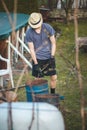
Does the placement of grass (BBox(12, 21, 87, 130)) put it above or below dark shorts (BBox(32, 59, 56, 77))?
below

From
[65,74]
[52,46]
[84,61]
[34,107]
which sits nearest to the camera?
[34,107]

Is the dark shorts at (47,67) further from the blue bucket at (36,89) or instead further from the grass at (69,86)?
the blue bucket at (36,89)

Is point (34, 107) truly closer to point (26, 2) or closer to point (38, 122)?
point (38, 122)

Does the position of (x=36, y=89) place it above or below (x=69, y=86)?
above

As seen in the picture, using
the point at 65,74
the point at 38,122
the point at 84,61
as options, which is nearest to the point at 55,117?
the point at 38,122

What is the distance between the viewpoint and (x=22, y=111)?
395cm

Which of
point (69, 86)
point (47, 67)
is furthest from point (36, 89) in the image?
point (69, 86)

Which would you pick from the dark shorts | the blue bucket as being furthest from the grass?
the blue bucket

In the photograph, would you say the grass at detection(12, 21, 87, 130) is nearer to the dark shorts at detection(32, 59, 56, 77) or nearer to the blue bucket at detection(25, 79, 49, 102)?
the dark shorts at detection(32, 59, 56, 77)

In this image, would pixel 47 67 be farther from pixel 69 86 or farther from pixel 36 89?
pixel 69 86

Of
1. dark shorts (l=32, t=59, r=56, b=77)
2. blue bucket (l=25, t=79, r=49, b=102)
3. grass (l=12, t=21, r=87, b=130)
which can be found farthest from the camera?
dark shorts (l=32, t=59, r=56, b=77)

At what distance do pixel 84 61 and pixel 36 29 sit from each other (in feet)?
15.1

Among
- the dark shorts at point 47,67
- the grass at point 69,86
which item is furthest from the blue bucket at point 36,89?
the dark shorts at point 47,67

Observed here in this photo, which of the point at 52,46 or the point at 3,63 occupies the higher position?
the point at 52,46
